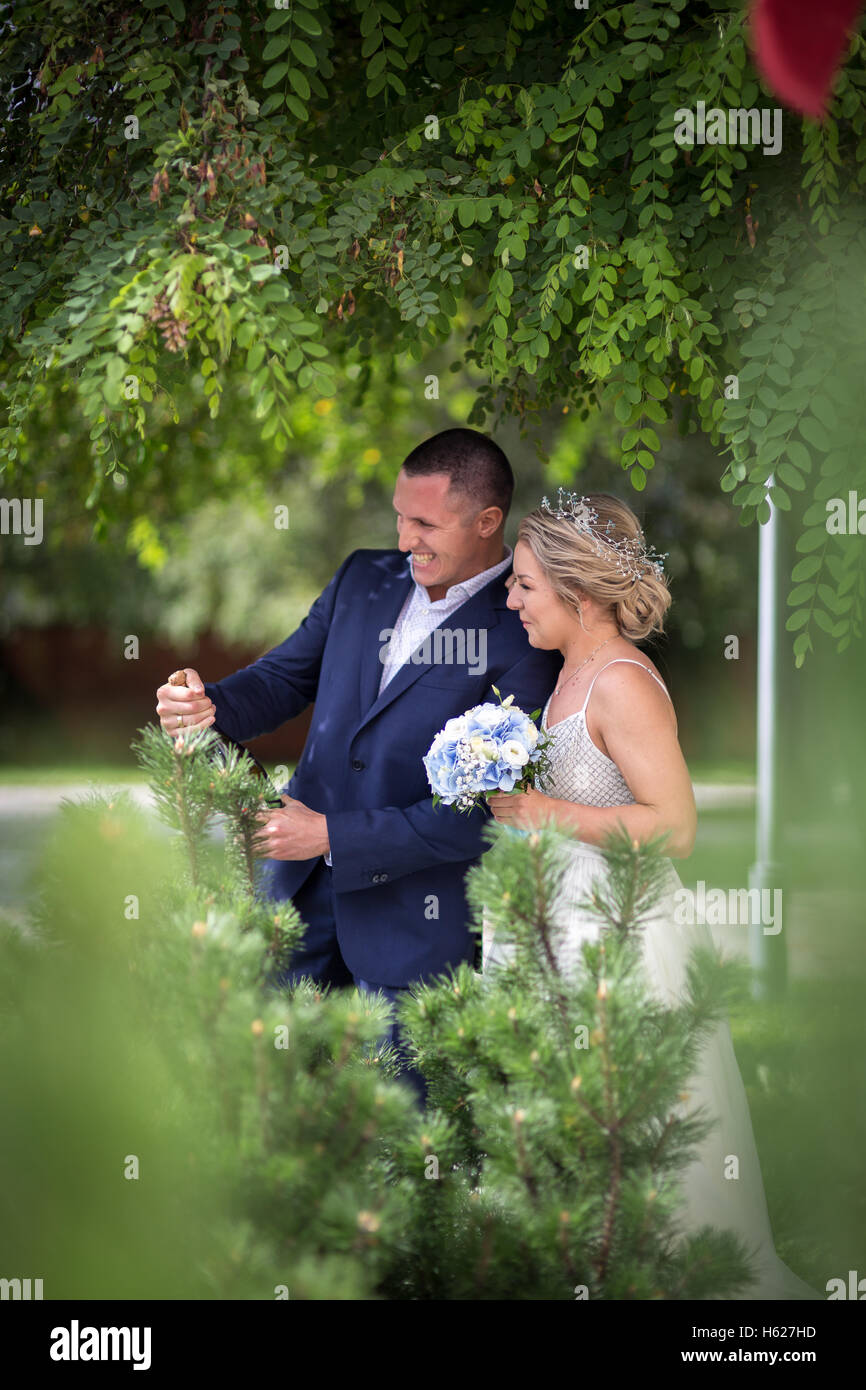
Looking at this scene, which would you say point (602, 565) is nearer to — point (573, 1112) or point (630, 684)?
point (630, 684)

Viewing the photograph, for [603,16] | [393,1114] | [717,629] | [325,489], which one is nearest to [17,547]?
[325,489]

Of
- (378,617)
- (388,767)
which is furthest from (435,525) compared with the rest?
(388,767)

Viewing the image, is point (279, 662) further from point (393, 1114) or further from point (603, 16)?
point (393, 1114)

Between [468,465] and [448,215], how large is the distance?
821mm

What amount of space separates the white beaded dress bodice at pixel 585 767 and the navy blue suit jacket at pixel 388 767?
0.27 metres

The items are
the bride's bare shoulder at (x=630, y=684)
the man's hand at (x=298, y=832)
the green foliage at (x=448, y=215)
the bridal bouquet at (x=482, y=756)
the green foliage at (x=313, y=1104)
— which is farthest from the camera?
the bride's bare shoulder at (x=630, y=684)

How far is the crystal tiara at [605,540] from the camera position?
3.20 meters

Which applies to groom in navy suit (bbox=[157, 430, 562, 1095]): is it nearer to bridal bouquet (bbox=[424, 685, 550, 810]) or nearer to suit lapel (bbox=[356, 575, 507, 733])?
suit lapel (bbox=[356, 575, 507, 733])

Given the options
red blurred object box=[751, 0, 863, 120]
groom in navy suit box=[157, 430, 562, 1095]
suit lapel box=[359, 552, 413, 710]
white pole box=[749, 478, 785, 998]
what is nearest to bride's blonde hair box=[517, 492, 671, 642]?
groom in navy suit box=[157, 430, 562, 1095]

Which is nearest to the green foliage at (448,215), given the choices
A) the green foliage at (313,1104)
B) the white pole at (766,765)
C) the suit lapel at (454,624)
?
the suit lapel at (454,624)

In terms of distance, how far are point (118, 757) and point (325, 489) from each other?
4856mm

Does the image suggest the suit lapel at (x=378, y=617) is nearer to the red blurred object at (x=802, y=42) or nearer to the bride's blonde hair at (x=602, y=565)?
the bride's blonde hair at (x=602, y=565)

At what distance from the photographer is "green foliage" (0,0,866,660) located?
8.35 feet

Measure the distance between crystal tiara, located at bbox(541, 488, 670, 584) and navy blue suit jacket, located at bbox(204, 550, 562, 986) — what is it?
1.29 ft
